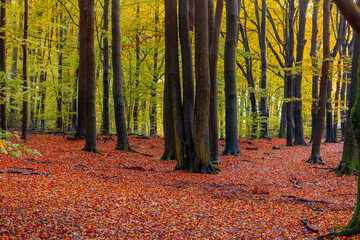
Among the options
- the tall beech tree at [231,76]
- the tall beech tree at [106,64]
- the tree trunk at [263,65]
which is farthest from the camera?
the tree trunk at [263,65]

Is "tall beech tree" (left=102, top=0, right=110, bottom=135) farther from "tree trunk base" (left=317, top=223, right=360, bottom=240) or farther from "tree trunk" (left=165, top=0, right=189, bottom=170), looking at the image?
"tree trunk base" (left=317, top=223, right=360, bottom=240)

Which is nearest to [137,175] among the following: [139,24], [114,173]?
[114,173]

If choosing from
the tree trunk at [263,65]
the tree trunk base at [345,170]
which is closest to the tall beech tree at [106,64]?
the tree trunk at [263,65]

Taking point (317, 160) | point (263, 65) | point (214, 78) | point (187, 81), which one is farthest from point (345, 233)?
point (263, 65)

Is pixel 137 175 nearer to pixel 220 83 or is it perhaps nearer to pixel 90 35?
pixel 90 35

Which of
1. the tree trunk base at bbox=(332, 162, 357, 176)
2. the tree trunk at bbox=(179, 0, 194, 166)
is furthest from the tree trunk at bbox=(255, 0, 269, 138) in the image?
the tree trunk at bbox=(179, 0, 194, 166)

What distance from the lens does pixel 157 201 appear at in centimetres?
591

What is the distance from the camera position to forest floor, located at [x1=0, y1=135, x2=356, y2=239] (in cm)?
434

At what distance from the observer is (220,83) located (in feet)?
59.3

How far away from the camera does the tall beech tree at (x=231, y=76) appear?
12.6 metres

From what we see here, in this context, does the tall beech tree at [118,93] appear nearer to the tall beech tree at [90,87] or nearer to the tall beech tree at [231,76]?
the tall beech tree at [90,87]

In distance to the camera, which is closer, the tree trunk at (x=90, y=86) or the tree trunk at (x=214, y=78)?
the tree trunk at (x=214, y=78)

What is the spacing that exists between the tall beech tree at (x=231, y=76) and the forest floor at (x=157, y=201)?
352cm

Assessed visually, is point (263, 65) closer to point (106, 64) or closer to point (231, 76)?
point (231, 76)
